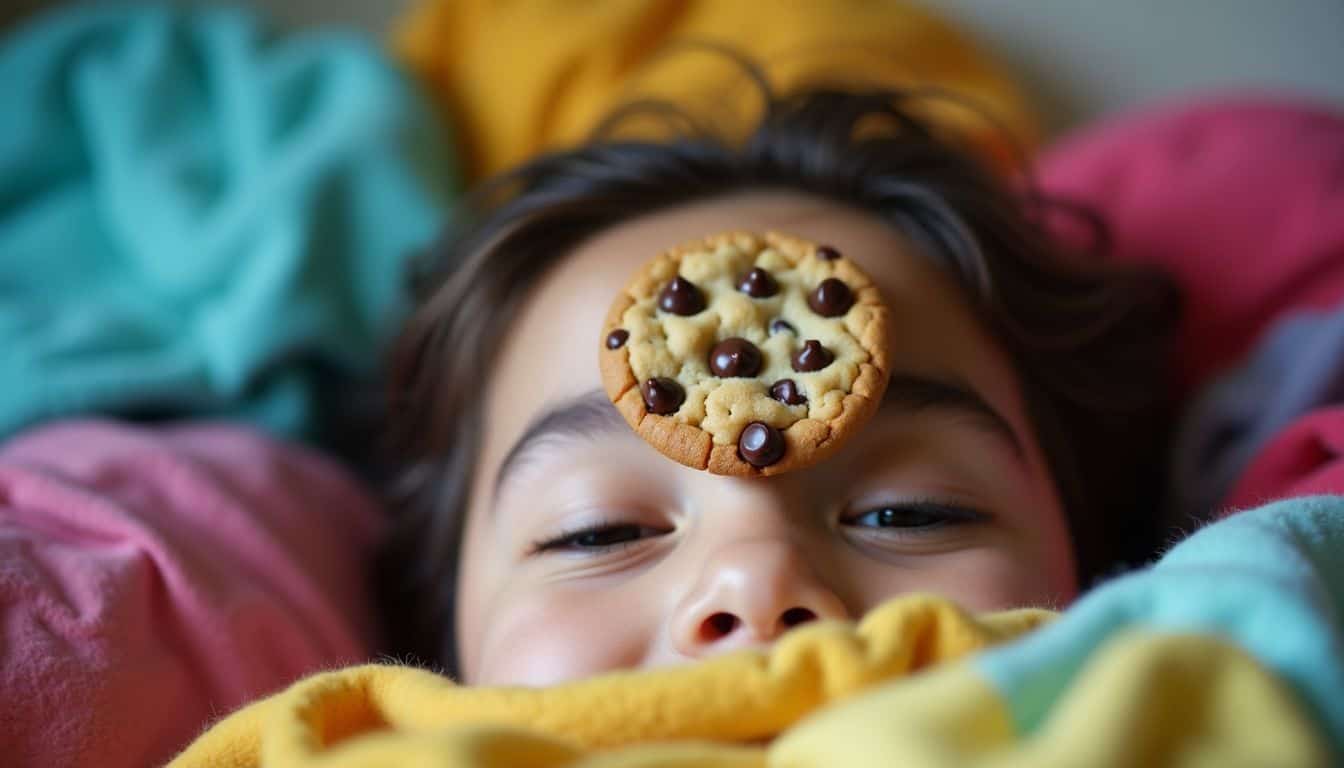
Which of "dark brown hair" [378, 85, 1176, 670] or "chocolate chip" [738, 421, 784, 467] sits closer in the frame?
"chocolate chip" [738, 421, 784, 467]

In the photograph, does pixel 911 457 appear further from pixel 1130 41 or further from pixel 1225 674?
pixel 1130 41

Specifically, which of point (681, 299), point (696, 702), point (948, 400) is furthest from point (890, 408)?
point (696, 702)

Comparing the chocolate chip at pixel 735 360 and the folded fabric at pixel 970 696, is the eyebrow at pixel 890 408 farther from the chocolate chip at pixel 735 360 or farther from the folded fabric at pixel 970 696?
the folded fabric at pixel 970 696

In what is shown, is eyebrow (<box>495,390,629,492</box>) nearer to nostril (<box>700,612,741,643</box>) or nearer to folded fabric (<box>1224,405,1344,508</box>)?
nostril (<box>700,612,741,643</box>)

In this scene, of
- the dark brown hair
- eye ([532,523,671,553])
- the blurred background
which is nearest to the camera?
eye ([532,523,671,553])

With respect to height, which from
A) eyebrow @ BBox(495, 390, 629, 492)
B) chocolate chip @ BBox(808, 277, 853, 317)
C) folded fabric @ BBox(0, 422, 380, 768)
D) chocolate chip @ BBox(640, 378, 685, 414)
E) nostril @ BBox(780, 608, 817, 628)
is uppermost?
chocolate chip @ BBox(808, 277, 853, 317)

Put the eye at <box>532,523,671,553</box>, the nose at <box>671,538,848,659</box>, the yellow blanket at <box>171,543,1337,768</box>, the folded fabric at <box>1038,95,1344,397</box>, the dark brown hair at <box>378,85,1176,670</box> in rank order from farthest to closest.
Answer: the folded fabric at <box>1038,95,1344,397</box> < the dark brown hair at <box>378,85,1176,670</box> < the eye at <box>532,523,671,553</box> < the nose at <box>671,538,848,659</box> < the yellow blanket at <box>171,543,1337,768</box>

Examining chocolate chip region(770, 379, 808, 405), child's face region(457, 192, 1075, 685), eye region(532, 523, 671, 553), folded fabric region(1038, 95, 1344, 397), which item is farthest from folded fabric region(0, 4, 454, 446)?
folded fabric region(1038, 95, 1344, 397)

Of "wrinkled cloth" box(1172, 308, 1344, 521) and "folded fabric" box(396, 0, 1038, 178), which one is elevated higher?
"folded fabric" box(396, 0, 1038, 178)

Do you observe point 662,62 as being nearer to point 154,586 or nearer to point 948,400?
point 948,400

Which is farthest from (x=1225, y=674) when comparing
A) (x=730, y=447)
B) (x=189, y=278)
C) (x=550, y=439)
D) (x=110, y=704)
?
(x=189, y=278)
